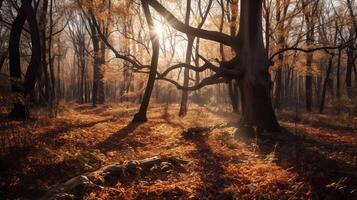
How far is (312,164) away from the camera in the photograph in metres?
5.69

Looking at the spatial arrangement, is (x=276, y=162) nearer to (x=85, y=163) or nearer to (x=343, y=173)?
(x=343, y=173)

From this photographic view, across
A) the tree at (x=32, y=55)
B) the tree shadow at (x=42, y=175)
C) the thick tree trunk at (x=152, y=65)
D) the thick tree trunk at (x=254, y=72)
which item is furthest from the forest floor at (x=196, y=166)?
the thick tree trunk at (x=152, y=65)

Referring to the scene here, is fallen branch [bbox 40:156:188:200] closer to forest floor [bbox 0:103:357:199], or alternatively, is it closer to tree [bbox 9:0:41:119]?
forest floor [bbox 0:103:357:199]

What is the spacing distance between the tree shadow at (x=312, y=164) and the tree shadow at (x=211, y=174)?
3.76ft

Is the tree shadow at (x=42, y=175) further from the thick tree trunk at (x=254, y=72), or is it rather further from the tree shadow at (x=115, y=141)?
the thick tree trunk at (x=254, y=72)

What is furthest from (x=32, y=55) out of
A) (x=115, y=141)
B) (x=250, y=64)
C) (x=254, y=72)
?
(x=254, y=72)

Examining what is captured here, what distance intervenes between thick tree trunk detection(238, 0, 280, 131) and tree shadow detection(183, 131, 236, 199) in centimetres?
192

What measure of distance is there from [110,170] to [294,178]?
10.4ft

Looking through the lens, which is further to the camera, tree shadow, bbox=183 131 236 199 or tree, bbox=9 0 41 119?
tree, bbox=9 0 41 119

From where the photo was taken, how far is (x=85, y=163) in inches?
234

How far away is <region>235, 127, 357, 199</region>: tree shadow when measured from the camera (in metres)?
4.38

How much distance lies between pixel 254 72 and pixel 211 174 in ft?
14.8

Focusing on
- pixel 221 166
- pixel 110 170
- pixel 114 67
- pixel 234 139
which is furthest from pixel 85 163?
pixel 114 67

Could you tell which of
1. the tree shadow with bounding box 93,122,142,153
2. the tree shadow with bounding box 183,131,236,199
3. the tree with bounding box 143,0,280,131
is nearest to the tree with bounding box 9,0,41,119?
the tree shadow with bounding box 93,122,142,153
